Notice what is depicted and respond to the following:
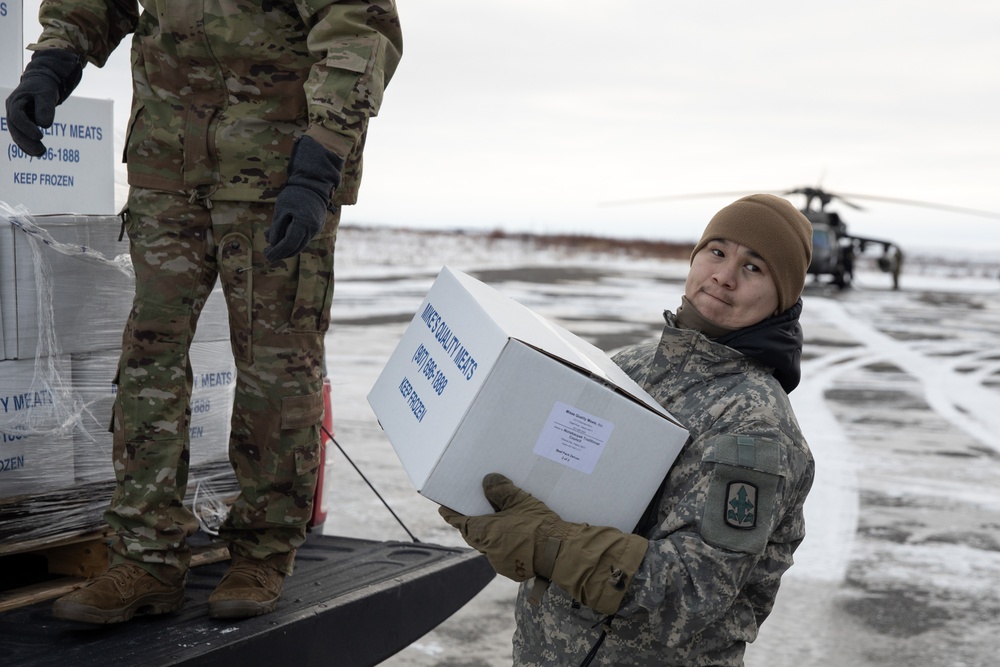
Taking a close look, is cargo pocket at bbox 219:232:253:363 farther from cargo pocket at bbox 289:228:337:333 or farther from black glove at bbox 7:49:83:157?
black glove at bbox 7:49:83:157

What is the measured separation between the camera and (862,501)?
534cm

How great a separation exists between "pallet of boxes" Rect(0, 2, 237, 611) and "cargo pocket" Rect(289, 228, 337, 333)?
1.42 feet

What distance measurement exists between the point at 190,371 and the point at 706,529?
1315 mm

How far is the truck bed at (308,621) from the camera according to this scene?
1.92 m

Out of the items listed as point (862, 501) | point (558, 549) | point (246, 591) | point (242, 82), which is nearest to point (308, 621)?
point (246, 591)

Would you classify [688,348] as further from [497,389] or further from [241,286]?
[241,286]

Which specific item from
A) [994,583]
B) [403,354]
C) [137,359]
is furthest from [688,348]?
[994,583]

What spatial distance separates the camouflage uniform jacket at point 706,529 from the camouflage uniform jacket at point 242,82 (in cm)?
90

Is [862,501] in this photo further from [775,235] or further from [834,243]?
[834,243]

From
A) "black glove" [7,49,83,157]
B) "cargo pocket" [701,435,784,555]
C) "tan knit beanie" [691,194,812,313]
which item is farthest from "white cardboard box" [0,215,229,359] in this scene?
"cargo pocket" [701,435,784,555]

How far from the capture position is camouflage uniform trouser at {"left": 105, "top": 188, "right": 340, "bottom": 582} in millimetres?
2268

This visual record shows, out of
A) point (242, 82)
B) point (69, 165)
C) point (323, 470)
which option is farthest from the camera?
point (323, 470)

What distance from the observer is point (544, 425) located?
167cm

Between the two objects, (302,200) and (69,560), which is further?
(69,560)
